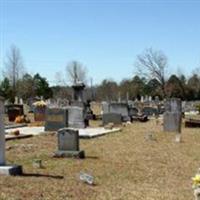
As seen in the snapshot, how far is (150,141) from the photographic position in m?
20.2

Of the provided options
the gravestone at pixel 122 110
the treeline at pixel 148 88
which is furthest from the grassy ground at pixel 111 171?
the treeline at pixel 148 88

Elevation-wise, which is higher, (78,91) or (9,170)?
(78,91)

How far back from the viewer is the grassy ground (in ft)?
31.2

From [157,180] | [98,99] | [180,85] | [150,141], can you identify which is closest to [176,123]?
[150,141]

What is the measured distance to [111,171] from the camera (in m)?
12.5

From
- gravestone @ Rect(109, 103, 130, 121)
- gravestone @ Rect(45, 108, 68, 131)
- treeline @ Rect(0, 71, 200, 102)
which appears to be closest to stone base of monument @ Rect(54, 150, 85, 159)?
gravestone @ Rect(45, 108, 68, 131)

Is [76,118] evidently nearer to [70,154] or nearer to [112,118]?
[112,118]

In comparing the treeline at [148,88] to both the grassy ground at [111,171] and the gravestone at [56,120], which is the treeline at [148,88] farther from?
the grassy ground at [111,171]

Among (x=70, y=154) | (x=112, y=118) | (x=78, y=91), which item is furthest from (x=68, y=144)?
(x=78, y=91)

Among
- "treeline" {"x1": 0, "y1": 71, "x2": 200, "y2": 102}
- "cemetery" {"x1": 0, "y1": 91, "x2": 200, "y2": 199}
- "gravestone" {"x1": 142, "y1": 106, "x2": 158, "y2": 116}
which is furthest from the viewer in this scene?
"treeline" {"x1": 0, "y1": 71, "x2": 200, "y2": 102}

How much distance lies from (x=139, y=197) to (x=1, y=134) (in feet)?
10.9

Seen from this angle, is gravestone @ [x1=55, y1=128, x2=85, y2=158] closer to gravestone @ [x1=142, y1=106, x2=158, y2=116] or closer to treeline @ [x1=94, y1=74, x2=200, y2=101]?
gravestone @ [x1=142, y1=106, x2=158, y2=116]

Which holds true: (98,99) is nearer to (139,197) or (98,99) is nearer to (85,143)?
(85,143)

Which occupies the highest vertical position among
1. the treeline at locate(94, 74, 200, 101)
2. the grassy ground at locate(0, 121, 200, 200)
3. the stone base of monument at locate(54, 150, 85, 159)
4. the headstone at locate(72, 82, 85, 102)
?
the treeline at locate(94, 74, 200, 101)
